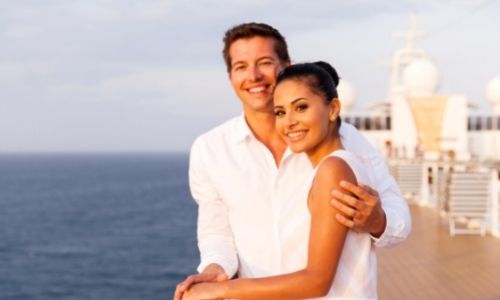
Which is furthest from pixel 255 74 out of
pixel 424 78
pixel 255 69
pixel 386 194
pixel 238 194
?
pixel 424 78

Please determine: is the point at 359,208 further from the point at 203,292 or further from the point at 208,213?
the point at 208,213

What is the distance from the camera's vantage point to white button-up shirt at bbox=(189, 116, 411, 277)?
2.76 meters

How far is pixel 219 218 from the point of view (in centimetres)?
288

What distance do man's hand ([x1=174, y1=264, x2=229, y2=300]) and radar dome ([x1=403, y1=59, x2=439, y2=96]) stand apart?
34.6 meters

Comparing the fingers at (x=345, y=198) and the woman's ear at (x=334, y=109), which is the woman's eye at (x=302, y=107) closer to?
the woman's ear at (x=334, y=109)

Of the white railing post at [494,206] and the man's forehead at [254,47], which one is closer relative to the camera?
the man's forehead at [254,47]

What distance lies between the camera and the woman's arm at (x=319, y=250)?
7.13ft

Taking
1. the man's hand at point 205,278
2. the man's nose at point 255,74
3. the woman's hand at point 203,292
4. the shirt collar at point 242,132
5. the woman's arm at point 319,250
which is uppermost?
the man's nose at point 255,74

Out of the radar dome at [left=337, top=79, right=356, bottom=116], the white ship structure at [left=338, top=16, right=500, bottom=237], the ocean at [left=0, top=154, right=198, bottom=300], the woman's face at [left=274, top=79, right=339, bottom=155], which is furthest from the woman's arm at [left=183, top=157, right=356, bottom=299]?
the radar dome at [left=337, top=79, right=356, bottom=116]

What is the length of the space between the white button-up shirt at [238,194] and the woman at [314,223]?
1.00 ft

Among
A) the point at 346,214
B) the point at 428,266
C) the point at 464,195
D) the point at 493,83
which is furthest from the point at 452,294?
the point at 493,83

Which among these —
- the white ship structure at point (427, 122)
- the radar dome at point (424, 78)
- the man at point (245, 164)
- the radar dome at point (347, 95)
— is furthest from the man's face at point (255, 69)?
the radar dome at point (347, 95)

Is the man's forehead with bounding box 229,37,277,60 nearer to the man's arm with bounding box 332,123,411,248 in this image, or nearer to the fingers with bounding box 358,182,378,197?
the man's arm with bounding box 332,123,411,248

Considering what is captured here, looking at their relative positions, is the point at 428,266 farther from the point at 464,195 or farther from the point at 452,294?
the point at 464,195
